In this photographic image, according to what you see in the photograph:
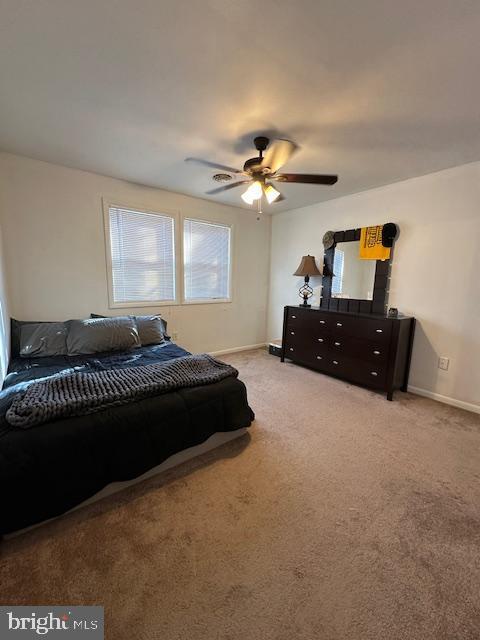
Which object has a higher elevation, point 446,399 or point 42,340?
point 42,340

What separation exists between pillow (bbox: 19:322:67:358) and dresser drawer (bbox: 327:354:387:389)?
3.06 metres

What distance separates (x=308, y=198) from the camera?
374 cm

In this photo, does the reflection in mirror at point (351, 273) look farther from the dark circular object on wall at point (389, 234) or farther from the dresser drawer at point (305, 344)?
the dresser drawer at point (305, 344)

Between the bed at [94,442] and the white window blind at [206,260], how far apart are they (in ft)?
7.27

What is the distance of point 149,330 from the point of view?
3033 mm

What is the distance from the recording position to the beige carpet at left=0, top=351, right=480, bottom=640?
1056 millimetres

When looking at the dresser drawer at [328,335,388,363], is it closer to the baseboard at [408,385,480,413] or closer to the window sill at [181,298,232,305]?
the baseboard at [408,385,480,413]

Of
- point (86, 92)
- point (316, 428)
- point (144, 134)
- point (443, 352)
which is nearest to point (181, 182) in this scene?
point (144, 134)

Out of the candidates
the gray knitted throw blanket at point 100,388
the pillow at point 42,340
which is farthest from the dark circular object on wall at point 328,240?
the pillow at point 42,340

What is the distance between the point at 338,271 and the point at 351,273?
207mm

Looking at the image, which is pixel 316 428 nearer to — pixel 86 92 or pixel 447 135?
pixel 447 135

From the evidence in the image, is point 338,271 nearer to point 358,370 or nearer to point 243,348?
point 358,370

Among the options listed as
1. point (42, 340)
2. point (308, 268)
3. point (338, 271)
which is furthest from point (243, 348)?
point (42, 340)

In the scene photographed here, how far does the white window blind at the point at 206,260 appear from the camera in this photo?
388cm
